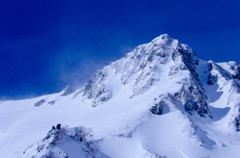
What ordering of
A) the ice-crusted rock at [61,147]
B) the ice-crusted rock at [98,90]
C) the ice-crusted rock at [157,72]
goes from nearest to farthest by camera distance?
the ice-crusted rock at [61,147]
the ice-crusted rock at [157,72]
the ice-crusted rock at [98,90]

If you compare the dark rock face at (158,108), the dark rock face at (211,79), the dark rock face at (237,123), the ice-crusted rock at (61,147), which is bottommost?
the ice-crusted rock at (61,147)

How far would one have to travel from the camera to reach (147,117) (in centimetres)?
7862

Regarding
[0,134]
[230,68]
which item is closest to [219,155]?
[230,68]

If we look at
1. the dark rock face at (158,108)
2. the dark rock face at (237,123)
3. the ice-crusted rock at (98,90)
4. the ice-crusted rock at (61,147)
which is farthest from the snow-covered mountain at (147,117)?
the ice-crusted rock at (98,90)

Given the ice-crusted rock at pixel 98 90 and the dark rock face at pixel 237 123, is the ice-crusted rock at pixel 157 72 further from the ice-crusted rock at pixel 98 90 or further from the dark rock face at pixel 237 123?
the dark rock face at pixel 237 123

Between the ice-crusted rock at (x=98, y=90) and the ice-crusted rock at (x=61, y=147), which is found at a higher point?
the ice-crusted rock at (x=98, y=90)

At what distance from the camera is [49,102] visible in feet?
634

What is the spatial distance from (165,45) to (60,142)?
97.4m

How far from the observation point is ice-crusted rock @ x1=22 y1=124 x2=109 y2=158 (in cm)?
4806

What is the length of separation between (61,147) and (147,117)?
3309 cm

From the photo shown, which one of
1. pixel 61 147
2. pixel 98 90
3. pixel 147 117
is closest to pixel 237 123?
pixel 147 117

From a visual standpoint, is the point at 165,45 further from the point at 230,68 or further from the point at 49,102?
the point at 49,102

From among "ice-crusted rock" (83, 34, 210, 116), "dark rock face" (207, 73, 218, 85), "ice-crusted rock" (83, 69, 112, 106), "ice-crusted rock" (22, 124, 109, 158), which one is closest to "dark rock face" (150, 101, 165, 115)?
"ice-crusted rock" (83, 34, 210, 116)

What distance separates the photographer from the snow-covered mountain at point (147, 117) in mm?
62938
